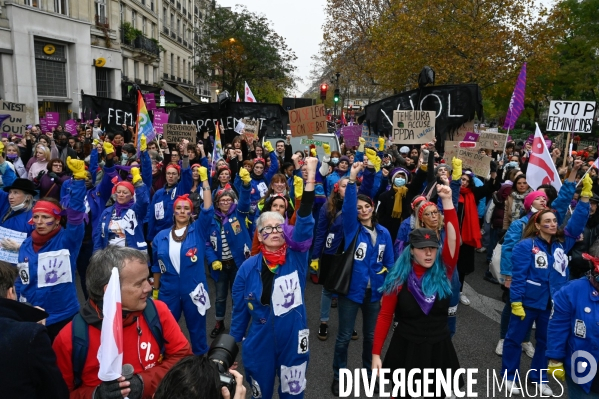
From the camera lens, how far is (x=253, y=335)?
3.04 metres

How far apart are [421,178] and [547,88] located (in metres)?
27.8

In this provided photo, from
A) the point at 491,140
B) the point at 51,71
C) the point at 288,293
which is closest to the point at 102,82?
the point at 51,71

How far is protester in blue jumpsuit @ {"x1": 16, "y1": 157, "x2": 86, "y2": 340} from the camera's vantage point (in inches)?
137

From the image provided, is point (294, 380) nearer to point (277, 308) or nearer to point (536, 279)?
point (277, 308)

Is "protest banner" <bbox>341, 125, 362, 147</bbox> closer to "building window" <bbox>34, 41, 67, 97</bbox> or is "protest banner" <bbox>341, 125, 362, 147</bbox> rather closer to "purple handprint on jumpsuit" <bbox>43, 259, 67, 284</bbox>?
"purple handprint on jumpsuit" <bbox>43, 259, 67, 284</bbox>

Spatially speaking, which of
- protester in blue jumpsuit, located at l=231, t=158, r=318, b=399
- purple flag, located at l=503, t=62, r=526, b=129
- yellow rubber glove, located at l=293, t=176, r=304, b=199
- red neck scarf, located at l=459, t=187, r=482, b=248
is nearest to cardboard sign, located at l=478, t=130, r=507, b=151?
purple flag, located at l=503, t=62, r=526, b=129

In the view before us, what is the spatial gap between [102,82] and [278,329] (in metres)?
26.1

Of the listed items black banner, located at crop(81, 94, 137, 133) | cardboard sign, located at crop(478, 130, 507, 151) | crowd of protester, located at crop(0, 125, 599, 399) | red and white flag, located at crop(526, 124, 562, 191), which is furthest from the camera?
black banner, located at crop(81, 94, 137, 133)

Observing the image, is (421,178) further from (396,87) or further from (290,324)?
(396,87)

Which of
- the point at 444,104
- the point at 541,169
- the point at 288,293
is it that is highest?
the point at 444,104

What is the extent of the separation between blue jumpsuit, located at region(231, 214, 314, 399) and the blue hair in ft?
2.22

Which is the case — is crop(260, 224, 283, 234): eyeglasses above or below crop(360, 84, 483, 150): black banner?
below

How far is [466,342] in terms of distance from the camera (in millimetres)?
5004

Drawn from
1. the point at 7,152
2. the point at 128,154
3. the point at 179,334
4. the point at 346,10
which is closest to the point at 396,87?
the point at 346,10
